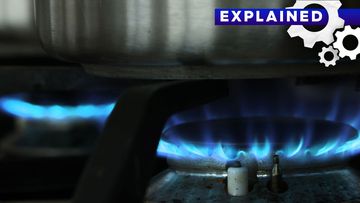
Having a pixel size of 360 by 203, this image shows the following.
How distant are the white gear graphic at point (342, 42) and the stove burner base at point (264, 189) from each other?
0.14m

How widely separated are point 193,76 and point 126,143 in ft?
0.42

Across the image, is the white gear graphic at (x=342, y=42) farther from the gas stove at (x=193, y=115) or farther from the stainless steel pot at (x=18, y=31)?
the stainless steel pot at (x=18, y=31)

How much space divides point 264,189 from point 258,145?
0.16ft

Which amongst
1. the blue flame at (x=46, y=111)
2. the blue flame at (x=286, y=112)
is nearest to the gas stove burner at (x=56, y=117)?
the blue flame at (x=46, y=111)

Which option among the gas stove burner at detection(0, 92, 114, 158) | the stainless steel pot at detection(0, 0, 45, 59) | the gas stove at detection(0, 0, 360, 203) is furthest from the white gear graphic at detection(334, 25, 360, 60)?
the stainless steel pot at detection(0, 0, 45, 59)

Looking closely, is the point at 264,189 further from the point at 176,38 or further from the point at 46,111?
the point at 46,111

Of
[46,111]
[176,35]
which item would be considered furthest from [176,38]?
[46,111]

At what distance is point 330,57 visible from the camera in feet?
1.59

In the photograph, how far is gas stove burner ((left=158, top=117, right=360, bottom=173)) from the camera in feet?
1.80

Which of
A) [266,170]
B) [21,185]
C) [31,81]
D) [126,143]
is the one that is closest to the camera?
[126,143]

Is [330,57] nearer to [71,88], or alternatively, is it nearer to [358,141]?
[358,141]

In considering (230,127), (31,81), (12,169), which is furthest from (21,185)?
(230,127)

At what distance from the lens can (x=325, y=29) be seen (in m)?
0.47

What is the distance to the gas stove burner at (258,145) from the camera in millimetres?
548
